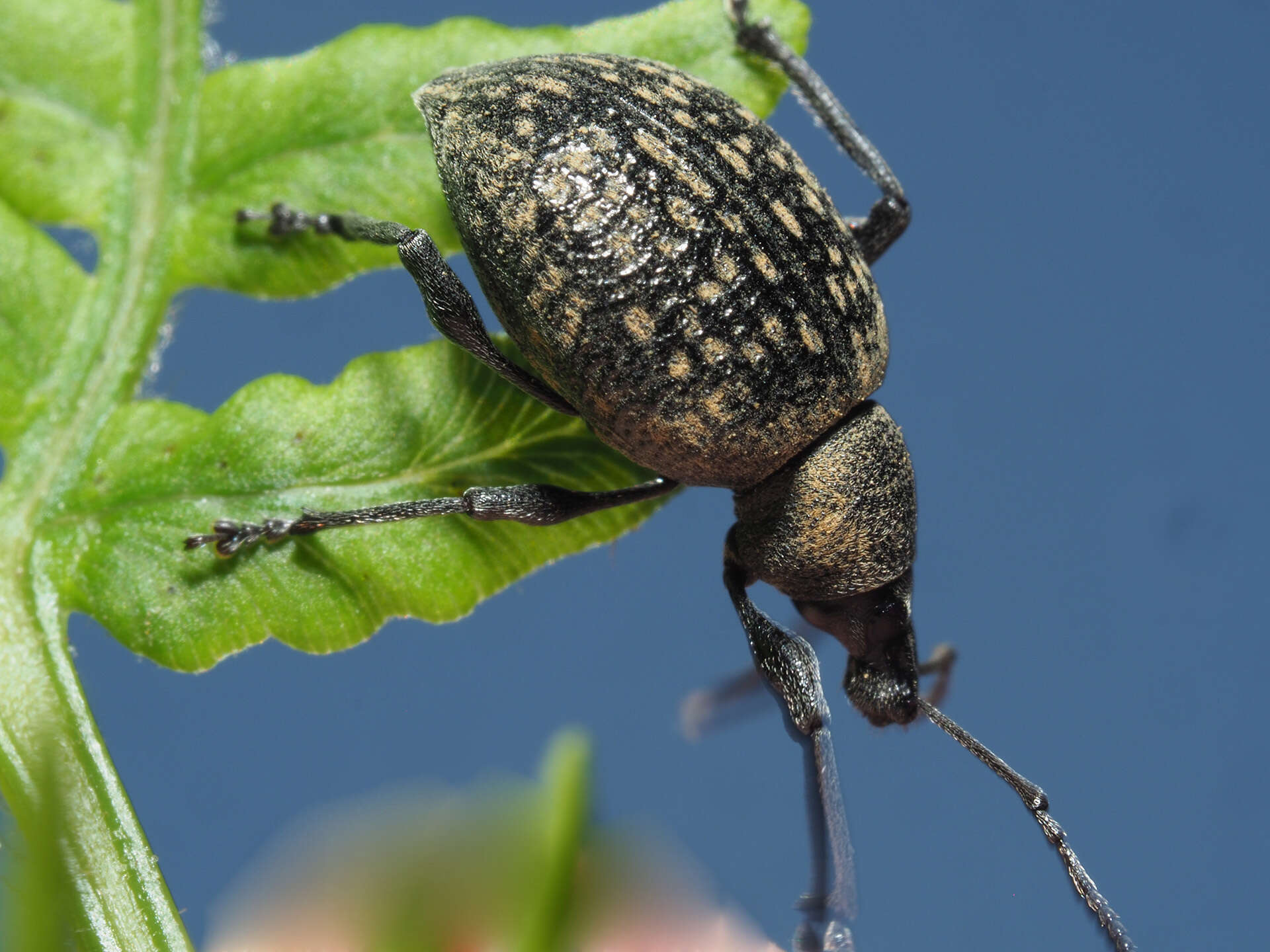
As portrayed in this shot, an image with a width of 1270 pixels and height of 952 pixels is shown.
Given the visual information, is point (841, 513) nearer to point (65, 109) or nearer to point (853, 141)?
point (853, 141)

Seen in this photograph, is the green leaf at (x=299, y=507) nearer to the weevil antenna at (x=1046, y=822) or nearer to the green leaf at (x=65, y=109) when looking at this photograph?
the green leaf at (x=65, y=109)

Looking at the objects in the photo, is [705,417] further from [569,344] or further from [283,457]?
[283,457]

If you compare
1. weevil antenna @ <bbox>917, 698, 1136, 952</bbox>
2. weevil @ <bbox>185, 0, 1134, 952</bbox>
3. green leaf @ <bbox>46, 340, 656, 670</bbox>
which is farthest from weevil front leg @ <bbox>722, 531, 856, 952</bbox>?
green leaf @ <bbox>46, 340, 656, 670</bbox>

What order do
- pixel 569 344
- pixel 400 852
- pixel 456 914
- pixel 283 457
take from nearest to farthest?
pixel 456 914 < pixel 400 852 < pixel 569 344 < pixel 283 457

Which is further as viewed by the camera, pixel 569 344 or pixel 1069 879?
pixel 1069 879

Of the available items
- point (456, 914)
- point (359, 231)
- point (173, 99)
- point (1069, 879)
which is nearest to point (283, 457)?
point (359, 231)

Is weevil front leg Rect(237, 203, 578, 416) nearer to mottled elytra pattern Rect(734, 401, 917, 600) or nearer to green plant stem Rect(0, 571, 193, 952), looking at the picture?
mottled elytra pattern Rect(734, 401, 917, 600)
